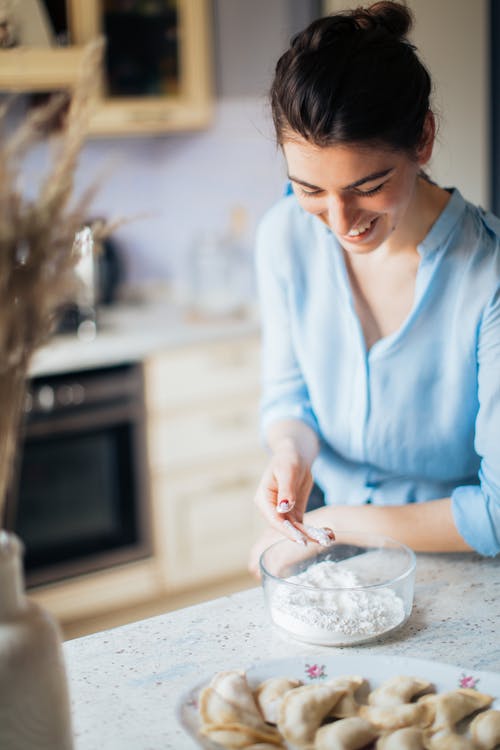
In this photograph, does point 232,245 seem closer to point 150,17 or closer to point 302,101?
point 150,17

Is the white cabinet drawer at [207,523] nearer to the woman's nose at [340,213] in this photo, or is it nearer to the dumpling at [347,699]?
the woman's nose at [340,213]

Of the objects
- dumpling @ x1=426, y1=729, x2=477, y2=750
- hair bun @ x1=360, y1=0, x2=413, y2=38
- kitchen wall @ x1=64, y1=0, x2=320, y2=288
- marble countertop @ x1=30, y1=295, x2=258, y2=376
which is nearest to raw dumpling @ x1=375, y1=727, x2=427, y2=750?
dumpling @ x1=426, y1=729, x2=477, y2=750

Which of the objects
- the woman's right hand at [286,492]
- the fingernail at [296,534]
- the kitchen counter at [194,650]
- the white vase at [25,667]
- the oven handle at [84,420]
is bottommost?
the oven handle at [84,420]

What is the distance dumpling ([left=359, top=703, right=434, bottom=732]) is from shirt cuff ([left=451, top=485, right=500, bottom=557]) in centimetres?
37

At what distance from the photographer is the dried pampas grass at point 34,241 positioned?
0.63 metres

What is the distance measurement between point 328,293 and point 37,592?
1.68 meters

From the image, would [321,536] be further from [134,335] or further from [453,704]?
[134,335]

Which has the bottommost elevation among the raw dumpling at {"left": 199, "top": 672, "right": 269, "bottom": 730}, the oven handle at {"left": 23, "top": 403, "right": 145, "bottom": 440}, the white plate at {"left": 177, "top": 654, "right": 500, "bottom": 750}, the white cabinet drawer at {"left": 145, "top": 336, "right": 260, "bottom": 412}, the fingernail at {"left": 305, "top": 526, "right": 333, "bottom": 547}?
the oven handle at {"left": 23, "top": 403, "right": 145, "bottom": 440}

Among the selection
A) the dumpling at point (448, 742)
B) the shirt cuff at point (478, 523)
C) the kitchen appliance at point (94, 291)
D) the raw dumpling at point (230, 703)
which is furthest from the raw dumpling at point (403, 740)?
the kitchen appliance at point (94, 291)

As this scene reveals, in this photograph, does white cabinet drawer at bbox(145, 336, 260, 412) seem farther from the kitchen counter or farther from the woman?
the kitchen counter

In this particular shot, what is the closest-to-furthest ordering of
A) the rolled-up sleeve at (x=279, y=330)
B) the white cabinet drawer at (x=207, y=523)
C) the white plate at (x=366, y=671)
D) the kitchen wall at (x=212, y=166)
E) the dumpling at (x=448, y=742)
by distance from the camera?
the dumpling at (x=448, y=742) < the white plate at (x=366, y=671) < the rolled-up sleeve at (x=279, y=330) < the white cabinet drawer at (x=207, y=523) < the kitchen wall at (x=212, y=166)

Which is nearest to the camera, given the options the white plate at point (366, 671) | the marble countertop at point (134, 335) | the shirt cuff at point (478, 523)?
the white plate at point (366, 671)

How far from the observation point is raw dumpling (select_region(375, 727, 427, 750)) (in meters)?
0.81

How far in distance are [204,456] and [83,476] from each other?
1.30 ft
